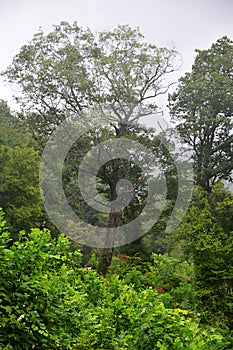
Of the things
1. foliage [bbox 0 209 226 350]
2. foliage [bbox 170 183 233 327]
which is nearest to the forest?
foliage [bbox 170 183 233 327]

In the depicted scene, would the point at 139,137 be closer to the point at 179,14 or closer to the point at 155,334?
the point at 179,14

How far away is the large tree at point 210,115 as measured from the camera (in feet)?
43.4

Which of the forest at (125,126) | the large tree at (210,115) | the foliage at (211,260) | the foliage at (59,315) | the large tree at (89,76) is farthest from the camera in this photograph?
the large tree at (89,76)

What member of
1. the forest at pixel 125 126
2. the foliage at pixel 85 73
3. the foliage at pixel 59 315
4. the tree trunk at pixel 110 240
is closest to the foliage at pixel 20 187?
the forest at pixel 125 126

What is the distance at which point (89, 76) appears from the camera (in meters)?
14.0

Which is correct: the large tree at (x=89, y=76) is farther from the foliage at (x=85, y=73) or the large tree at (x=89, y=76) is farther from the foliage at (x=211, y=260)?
the foliage at (x=211, y=260)

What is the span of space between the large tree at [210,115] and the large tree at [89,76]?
3.83 ft

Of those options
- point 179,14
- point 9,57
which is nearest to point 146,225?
point 9,57

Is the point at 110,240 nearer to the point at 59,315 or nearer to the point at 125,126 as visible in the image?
the point at 125,126

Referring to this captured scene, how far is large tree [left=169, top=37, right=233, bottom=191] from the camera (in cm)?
1324

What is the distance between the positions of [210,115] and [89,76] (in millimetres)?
4066

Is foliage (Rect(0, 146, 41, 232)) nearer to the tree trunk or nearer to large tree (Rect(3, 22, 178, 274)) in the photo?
large tree (Rect(3, 22, 178, 274))

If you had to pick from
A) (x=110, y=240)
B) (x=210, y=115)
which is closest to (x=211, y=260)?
(x=110, y=240)

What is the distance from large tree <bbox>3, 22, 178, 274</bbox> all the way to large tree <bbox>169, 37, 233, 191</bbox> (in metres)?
1.17
